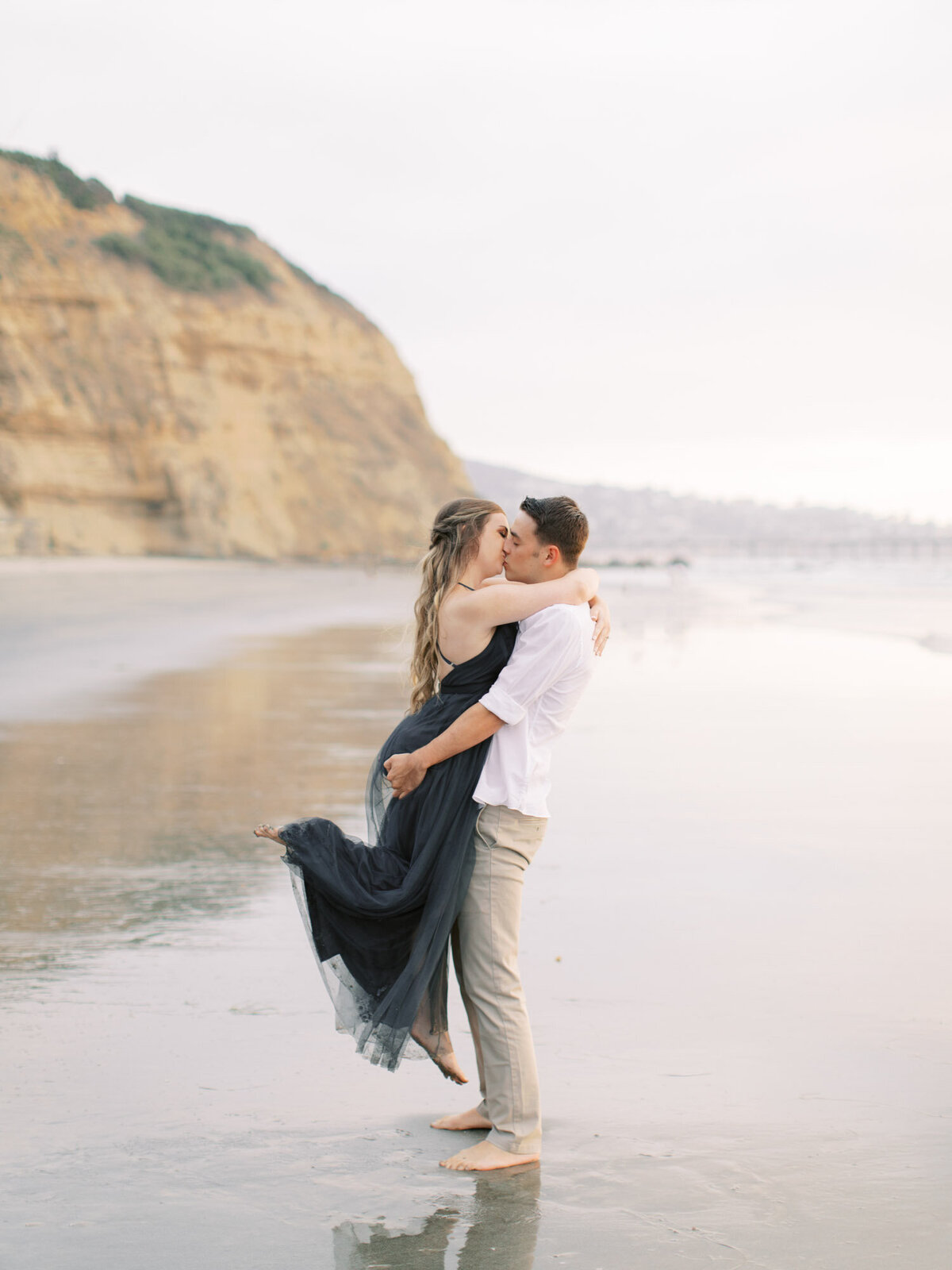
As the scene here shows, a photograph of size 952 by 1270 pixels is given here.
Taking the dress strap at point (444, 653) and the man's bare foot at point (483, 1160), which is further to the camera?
the dress strap at point (444, 653)

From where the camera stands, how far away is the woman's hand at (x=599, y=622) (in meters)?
3.45

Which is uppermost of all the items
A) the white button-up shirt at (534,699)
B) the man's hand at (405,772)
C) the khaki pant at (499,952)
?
the white button-up shirt at (534,699)

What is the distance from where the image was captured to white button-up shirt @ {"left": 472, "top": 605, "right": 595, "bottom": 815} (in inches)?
122

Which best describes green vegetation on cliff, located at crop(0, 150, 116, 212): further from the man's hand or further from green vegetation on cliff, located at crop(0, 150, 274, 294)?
the man's hand

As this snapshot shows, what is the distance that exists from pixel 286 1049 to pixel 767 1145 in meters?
1.36

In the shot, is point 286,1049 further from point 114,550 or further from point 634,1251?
point 114,550

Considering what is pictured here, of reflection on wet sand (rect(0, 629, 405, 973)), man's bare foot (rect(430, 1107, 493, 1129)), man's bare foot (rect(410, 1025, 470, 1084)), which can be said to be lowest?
reflection on wet sand (rect(0, 629, 405, 973))

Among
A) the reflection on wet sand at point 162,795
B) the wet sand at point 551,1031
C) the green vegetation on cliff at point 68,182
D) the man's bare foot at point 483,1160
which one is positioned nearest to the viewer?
the wet sand at point 551,1031

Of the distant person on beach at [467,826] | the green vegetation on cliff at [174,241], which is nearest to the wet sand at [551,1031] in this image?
the distant person on beach at [467,826]

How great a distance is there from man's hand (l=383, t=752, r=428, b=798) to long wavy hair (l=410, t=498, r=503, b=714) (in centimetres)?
30

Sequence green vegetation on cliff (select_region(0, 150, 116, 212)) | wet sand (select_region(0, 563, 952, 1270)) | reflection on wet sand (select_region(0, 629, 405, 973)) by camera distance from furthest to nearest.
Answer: green vegetation on cliff (select_region(0, 150, 116, 212))
reflection on wet sand (select_region(0, 629, 405, 973))
wet sand (select_region(0, 563, 952, 1270))

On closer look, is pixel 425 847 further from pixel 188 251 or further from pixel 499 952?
pixel 188 251

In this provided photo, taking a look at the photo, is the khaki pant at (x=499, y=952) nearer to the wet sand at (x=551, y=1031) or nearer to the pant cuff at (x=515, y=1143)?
the pant cuff at (x=515, y=1143)

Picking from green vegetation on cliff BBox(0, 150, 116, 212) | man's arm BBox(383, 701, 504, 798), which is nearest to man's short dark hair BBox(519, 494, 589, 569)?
man's arm BBox(383, 701, 504, 798)
